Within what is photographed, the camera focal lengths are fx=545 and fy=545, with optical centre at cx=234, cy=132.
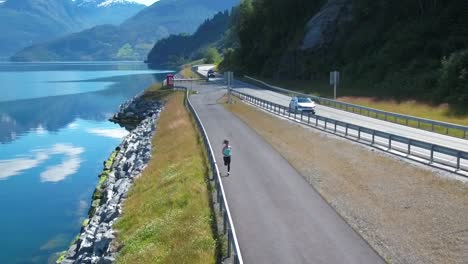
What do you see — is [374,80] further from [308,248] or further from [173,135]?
[308,248]

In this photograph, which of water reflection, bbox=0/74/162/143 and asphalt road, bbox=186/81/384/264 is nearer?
asphalt road, bbox=186/81/384/264

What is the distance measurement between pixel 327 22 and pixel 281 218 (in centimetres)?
7273

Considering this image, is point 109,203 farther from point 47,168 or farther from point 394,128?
point 47,168

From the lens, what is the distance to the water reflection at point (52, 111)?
78312mm

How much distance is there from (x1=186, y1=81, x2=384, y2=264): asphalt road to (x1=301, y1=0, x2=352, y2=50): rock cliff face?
194 ft

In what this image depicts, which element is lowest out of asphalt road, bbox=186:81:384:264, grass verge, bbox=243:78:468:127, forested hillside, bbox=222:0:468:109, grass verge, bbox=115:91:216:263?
grass verge, bbox=115:91:216:263

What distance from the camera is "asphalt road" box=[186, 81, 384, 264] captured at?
14961mm

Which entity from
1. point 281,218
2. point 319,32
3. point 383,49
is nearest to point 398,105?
point 383,49

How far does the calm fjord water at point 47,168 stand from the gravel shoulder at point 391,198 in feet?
44.0

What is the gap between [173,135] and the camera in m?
43.7

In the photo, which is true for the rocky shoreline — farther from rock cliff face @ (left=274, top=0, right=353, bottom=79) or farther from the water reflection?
rock cliff face @ (left=274, top=0, right=353, bottom=79)

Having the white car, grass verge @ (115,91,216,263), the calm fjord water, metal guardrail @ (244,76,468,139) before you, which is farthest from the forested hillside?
the calm fjord water

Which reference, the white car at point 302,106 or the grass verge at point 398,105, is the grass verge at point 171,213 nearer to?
the white car at point 302,106

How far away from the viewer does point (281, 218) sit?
59.7ft
